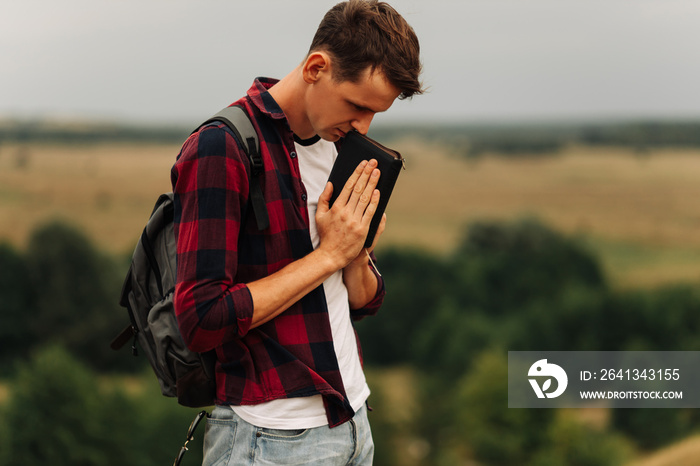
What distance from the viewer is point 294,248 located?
1.52m

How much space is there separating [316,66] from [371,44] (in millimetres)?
141

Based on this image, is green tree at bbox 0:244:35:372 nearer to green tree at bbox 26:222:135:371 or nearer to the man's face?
green tree at bbox 26:222:135:371

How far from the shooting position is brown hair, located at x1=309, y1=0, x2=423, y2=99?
1.48m

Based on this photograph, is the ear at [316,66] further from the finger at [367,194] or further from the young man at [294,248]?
the finger at [367,194]

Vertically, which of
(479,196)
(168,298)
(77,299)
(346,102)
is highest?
(346,102)

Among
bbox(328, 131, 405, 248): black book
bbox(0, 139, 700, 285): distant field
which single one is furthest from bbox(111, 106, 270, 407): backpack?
bbox(0, 139, 700, 285): distant field

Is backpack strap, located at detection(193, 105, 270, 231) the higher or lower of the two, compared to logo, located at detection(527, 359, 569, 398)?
higher

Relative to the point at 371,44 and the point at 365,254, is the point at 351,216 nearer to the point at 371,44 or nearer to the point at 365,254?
the point at 365,254

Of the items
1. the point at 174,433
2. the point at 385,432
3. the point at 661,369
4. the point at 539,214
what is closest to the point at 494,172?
the point at 539,214

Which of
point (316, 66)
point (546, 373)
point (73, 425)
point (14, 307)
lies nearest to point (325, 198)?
point (316, 66)

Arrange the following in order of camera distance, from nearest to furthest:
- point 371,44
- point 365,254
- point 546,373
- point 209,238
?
1. point 209,238
2. point 371,44
3. point 365,254
4. point 546,373

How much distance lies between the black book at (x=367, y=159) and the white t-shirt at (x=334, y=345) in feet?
0.30

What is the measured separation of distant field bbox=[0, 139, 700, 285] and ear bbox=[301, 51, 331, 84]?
30862 millimetres

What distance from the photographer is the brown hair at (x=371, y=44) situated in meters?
1.48
